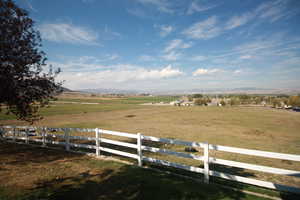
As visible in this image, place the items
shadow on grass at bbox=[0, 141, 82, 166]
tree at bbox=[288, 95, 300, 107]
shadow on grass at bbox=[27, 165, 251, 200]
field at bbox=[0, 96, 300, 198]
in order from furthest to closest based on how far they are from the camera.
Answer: tree at bbox=[288, 95, 300, 107] < field at bbox=[0, 96, 300, 198] < shadow on grass at bbox=[0, 141, 82, 166] < shadow on grass at bbox=[27, 165, 251, 200]

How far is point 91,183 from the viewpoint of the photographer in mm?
5137

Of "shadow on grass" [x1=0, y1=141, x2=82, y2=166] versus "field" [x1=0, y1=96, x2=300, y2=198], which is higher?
"shadow on grass" [x1=0, y1=141, x2=82, y2=166]

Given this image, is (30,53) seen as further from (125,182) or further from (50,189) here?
(125,182)

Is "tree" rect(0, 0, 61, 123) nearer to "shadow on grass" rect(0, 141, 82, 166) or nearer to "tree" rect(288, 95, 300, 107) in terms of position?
"shadow on grass" rect(0, 141, 82, 166)

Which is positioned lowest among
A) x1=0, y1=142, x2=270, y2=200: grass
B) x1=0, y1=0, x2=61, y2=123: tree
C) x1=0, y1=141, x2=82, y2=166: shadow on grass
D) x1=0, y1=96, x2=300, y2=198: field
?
x1=0, y1=96, x2=300, y2=198: field

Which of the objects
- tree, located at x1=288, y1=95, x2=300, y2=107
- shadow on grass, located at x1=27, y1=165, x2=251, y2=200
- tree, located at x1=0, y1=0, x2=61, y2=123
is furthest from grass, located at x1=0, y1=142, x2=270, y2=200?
tree, located at x1=288, y1=95, x2=300, y2=107

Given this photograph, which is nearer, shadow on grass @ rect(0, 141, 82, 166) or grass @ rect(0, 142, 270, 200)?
grass @ rect(0, 142, 270, 200)

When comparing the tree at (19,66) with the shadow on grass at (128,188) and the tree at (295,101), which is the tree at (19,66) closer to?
the shadow on grass at (128,188)

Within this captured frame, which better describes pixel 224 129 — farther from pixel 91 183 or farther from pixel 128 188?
pixel 91 183

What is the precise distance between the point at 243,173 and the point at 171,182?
171 inches

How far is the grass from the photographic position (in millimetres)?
4414

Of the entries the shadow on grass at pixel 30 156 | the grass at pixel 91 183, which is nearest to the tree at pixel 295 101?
the grass at pixel 91 183

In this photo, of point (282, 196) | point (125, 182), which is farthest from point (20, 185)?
point (282, 196)

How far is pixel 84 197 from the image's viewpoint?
4.36 metres
